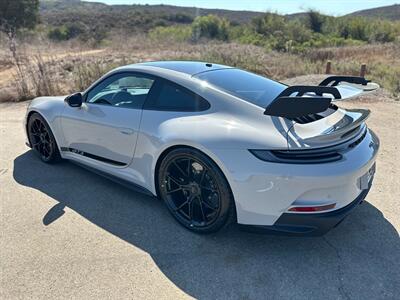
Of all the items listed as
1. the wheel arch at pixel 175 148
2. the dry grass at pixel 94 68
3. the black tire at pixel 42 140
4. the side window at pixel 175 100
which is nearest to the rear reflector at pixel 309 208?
the wheel arch at pixel 175 148

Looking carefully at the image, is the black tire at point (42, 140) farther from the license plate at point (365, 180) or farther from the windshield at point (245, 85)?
the license plate at point (365, 180)

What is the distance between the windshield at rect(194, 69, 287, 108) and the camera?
3154 mm

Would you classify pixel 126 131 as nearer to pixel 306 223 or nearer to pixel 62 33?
pixel 306 223

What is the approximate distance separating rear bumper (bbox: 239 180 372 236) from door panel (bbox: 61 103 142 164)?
1612 millimetres

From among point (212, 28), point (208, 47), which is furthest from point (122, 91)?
point (212, 28)

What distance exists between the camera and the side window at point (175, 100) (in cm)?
314

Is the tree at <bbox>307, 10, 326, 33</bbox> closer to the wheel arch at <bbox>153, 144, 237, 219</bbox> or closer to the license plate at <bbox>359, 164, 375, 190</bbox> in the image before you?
the license plate at <bbox>359, 164, 375, 190</bbox>

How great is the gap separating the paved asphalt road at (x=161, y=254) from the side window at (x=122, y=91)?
3.36 feet

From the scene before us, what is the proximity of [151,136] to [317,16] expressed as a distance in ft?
134

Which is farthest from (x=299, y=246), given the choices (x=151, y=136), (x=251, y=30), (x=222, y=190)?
(x=251, y=30)

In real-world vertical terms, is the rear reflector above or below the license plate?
below

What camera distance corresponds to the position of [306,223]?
2594 millimetres

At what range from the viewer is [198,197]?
311 cm

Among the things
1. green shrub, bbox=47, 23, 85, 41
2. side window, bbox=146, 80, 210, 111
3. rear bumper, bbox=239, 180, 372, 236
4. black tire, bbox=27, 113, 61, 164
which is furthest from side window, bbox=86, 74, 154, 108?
green shrub, bbox=47, 23, 85, 41
